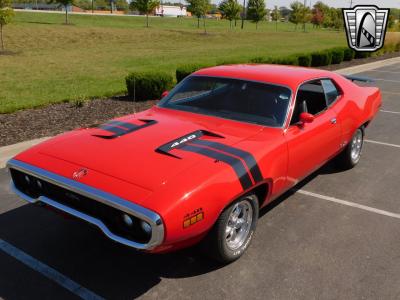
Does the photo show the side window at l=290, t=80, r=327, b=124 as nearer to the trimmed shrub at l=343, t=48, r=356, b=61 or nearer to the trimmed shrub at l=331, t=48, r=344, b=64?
the trimmed shrub at l=331, t=48, r=344, b=64

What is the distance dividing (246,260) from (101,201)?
62.5 inches

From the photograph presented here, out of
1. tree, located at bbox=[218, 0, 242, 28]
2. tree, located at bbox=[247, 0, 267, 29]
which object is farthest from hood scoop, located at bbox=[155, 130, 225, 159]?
tree, located at bbox=[247, 0, 267, 29]

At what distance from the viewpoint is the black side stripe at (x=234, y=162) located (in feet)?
11.7

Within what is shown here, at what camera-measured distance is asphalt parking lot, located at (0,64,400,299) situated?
11.5ft

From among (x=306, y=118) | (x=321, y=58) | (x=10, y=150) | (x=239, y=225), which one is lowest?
(x=10, y=150)

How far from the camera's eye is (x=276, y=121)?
445 centimetres

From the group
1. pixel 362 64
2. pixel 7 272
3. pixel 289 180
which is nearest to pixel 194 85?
pixel 289 180

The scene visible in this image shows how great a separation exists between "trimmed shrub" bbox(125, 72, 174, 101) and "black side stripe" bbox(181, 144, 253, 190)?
24.2 ft

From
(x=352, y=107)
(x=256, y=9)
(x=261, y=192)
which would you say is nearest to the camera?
(x=261, y=192)

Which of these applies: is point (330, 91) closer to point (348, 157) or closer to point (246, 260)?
point (348, 157)

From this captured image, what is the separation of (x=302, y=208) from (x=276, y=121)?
4.17 ft

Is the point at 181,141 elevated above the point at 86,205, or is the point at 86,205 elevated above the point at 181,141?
the point at 181,141

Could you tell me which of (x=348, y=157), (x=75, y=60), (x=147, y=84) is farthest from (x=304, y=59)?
(x=348, y=157)

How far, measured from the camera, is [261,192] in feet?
13.5
